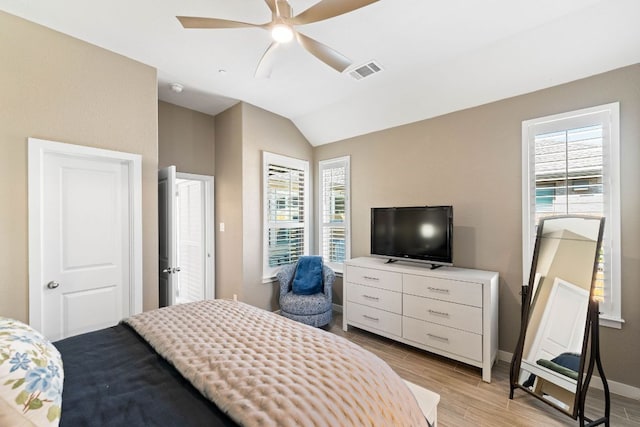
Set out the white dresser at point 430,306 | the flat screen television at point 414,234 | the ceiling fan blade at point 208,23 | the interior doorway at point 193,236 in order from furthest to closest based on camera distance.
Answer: the interior doorway at point 193,236, the flat screen television at point 414,234, the white dresser at point 430,306, the ceiling fan blade at point 208,23

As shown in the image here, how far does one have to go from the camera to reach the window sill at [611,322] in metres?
2.12

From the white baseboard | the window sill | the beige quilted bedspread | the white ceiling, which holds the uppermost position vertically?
the white ceiling

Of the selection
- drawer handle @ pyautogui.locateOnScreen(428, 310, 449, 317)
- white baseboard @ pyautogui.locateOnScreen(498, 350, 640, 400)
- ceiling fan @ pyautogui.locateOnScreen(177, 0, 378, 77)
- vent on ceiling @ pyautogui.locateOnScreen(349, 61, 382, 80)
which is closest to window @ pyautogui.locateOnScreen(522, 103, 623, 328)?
white baseboard @ pyautogui.locateOnScreen(498, 350, 640, 400)

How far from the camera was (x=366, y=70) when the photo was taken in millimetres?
2736

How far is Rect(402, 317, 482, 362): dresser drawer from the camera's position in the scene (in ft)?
7.95

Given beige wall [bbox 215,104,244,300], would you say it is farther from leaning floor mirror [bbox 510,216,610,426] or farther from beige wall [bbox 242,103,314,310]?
leaning floor mirror [bbox 510,216,610,426]

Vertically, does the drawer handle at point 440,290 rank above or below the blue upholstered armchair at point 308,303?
above

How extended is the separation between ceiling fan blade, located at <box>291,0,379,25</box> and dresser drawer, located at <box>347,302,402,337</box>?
9.01 feet

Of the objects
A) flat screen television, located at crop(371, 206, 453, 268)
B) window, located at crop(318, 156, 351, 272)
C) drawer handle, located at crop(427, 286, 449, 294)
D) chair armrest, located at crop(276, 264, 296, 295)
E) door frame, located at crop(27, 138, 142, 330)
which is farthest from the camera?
window, located at crop(318, 156, 351, 272)

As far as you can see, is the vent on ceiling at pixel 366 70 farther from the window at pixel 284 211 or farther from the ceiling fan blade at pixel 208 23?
the window at pixel 284 211

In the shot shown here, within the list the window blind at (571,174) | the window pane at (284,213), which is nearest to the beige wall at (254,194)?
the window pane at (284,213)

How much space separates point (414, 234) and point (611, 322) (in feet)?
5.49

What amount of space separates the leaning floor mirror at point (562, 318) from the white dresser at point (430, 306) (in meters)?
0.28

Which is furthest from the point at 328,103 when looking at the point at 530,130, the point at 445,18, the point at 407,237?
the point at 530,130
